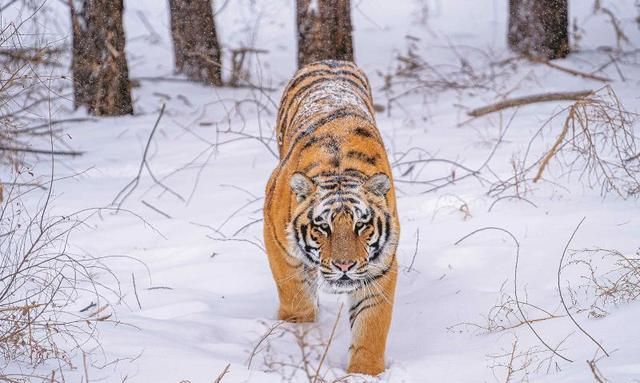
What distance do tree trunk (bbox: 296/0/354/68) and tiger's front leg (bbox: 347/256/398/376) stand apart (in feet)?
14.2

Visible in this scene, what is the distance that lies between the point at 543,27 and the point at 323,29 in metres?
2.93

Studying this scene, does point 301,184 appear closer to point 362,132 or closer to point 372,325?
point 362,132

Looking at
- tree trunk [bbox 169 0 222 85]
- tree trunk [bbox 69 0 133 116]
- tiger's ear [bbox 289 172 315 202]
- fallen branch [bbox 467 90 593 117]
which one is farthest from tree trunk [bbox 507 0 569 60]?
tiger's ear [bbox 289 172 315 202]

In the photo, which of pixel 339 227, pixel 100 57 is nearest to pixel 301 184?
pixel 339 227

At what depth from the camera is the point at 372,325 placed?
13.8 ft

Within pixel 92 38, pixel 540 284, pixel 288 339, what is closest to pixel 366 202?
pixel 288 339

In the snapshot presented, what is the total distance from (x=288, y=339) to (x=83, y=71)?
4921mm

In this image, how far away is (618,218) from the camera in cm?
532

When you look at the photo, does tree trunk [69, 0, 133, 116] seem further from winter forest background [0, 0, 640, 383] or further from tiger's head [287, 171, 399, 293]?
tiger's head [287, 171, 399, 293]

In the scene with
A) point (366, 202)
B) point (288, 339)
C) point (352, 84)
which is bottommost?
point (288, 339)

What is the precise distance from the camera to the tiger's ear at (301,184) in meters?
4.08

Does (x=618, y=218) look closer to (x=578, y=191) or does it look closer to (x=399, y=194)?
(x=578, y=191)

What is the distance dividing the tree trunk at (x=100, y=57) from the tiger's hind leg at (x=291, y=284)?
4082 mm

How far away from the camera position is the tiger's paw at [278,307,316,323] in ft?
15.4
